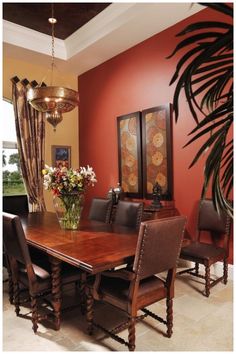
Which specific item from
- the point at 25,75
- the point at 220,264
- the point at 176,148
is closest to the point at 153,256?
the point at 220,264

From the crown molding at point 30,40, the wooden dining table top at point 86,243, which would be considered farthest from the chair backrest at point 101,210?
the crown molding at point 30,40

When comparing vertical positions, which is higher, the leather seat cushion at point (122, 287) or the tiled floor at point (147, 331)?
the leather seat cushion at point (122, 287)

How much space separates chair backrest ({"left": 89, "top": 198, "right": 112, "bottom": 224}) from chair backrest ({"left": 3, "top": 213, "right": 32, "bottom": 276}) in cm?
128

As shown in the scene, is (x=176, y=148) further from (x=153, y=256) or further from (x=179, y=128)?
(x=153, y=256)

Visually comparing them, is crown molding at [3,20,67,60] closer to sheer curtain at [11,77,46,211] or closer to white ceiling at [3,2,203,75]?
white ceiling at [3,2,203,75]

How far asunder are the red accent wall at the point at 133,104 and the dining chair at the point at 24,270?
198cm

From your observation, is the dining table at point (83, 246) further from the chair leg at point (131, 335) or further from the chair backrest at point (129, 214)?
the chair leg at point (131, 335)

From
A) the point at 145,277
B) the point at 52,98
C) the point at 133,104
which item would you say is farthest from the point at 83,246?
the point at 133,104

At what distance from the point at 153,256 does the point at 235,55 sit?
130 cm

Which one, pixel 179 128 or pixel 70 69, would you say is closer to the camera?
pixel 179 128

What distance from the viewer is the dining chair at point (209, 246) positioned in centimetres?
287

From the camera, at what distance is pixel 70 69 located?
5324 mm

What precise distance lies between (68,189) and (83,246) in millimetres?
689

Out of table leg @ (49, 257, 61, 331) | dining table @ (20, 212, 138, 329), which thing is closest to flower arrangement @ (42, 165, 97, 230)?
dining table @ (20, 212, 138, 329)
